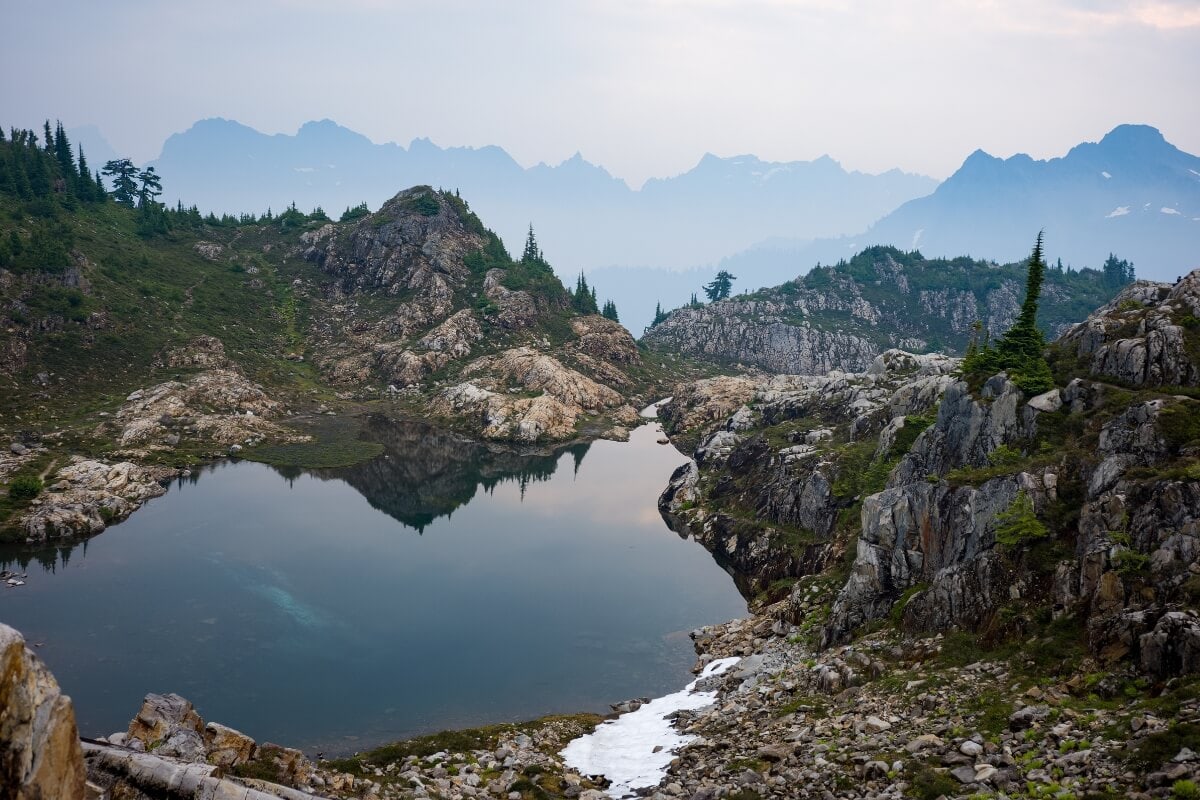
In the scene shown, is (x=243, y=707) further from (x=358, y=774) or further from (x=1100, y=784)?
(x=1100, y=784)

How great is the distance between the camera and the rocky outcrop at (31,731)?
55.8ft

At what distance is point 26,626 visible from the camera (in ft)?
219

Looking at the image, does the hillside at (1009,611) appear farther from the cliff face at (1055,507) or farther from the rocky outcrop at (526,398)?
the rocky outcrop at (526,398)

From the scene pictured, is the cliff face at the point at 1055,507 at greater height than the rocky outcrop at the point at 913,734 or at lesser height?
greater

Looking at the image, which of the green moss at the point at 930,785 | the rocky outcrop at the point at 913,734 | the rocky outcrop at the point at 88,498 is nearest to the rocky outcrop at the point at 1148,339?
the rocky outcrop at the point at 913,734

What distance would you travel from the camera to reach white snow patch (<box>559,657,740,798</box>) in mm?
41719

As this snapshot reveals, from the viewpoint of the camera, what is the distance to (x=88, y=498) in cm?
9575

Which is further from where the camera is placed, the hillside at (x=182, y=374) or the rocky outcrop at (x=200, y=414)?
the rocky outcrop at (x=200, y=414)

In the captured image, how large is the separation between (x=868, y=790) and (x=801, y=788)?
126 inches

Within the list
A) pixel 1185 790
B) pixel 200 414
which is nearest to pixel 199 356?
pixel 200 414

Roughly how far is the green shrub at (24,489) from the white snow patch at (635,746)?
85549mm

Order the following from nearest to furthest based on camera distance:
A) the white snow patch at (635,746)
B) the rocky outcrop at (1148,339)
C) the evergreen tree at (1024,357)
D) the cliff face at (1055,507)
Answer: the cliff face at (1055,507)
the white snow patch at (635,746)
the rocky outcrop at (1148,339)
the evergreen tree at (1024,357)

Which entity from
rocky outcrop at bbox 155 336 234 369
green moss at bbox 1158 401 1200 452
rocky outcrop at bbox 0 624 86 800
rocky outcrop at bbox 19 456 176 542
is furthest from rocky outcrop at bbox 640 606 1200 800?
rocky outcrop at bbox 155 336 234 369

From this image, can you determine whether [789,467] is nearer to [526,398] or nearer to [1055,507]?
[1055,507]
